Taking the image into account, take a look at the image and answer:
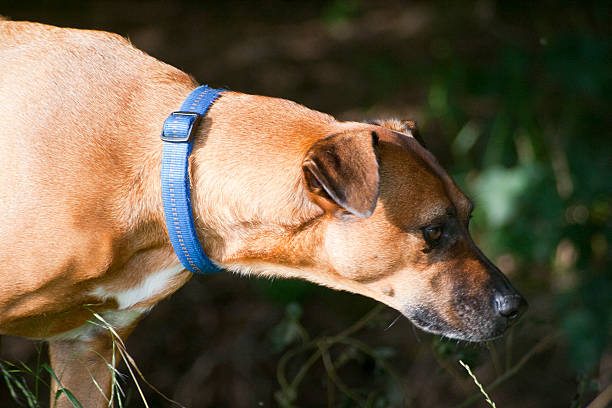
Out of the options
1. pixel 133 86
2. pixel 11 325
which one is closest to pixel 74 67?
pixel 133 86

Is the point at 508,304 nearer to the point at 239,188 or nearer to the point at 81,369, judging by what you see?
the point at 239,188

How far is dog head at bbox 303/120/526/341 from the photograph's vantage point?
2.53m

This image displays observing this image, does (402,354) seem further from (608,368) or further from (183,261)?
(183,261)

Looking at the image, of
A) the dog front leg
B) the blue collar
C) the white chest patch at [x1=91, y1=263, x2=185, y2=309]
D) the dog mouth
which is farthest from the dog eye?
the dog front leg

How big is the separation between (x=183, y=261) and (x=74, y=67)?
0.88 metres

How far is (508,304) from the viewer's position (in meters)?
2.80

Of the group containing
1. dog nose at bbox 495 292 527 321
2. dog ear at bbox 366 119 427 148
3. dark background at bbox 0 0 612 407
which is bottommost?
dark background at bbox 0 0 612 407

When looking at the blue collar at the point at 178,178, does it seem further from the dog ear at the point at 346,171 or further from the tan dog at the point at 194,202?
the dog ear at the point at 346,171

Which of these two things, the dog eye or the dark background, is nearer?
the dog eye

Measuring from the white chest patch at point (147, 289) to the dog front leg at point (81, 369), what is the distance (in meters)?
0.27

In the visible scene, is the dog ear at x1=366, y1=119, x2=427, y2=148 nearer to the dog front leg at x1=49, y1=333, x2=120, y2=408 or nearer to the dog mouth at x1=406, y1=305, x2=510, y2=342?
the dog mouth at x1=406, y1=305, x2=510, y2=342

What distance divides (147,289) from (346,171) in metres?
1.01

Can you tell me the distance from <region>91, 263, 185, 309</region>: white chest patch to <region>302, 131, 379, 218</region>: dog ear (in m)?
0.71

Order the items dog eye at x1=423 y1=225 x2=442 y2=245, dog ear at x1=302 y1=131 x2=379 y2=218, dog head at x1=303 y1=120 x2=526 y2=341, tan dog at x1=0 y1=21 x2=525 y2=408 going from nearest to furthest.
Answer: dog ear at x1=302 y1=131 x2=379 y2=218, tan dog at x1=0 y1=21 x2=525 y2=408, dog head at x1=303 y1=120 x2=526 y2=341, dog eye at x1=423 y1=225 x2=442 y2=245
